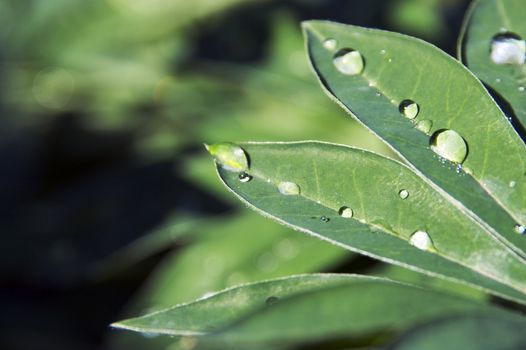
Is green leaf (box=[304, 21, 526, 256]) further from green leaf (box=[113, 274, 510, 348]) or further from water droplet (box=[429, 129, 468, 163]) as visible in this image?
green leaf (box=[113, 274, 510, 348])

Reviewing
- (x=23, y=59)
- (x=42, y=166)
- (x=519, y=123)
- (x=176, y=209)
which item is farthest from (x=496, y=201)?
(x=23, y=59)

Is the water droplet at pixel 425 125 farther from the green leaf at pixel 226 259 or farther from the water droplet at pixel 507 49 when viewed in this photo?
the green leaf at pixel 226 259

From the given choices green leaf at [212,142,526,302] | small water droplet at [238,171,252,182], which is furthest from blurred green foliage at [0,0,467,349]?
small water droplet at [238,171,252,182]

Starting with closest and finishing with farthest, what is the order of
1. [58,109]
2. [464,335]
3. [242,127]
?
1. [464,335]
2. [242,127]
3. [58,109]

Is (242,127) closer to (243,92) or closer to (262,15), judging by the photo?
(243,92)

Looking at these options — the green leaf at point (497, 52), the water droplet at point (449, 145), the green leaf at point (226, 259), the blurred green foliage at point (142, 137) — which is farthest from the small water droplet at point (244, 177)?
the green leaf at point (226, 259)

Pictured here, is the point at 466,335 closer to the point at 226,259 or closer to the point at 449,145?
the point at 449,145
